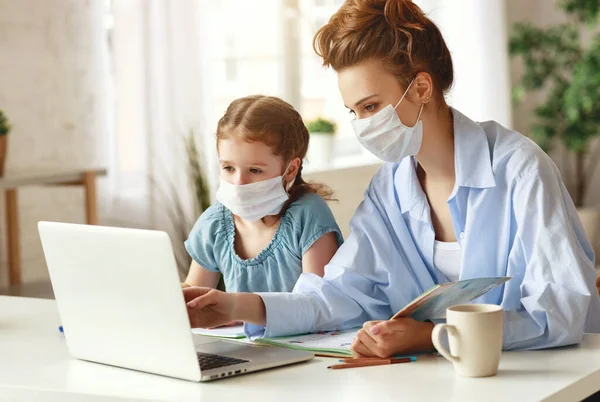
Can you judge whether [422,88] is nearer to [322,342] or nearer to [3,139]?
[322,342]

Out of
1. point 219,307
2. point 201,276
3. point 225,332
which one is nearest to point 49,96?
point 201,276

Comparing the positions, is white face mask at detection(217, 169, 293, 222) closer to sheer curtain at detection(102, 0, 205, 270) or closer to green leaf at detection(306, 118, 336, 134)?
sheer curtain at detection(102, 0, 205, 270)

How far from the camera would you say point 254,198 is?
165 centimetres

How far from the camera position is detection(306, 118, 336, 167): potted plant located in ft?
14.7

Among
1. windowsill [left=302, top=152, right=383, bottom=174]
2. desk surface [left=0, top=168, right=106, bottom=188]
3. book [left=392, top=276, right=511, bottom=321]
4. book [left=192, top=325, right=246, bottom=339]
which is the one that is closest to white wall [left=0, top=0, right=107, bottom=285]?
desk surface [left=0, top=168, right=106, bottom=188]

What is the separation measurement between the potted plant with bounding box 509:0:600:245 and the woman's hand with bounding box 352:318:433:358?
13.5ft

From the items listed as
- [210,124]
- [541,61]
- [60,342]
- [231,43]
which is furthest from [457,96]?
[60,342]

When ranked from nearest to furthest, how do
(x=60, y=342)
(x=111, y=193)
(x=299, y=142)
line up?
(x=60, y=342)
(x=299, y=142)
(x=111, y=193)

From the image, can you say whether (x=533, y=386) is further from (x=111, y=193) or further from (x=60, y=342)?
(x=111, y=193)

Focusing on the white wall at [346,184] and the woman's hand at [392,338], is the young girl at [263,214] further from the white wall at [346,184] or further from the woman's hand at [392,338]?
the white wall at [346,184]

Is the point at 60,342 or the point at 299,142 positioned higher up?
the point at 299,142

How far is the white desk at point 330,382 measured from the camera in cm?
105

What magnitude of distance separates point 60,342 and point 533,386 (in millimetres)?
716

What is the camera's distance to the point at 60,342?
4.60ft
